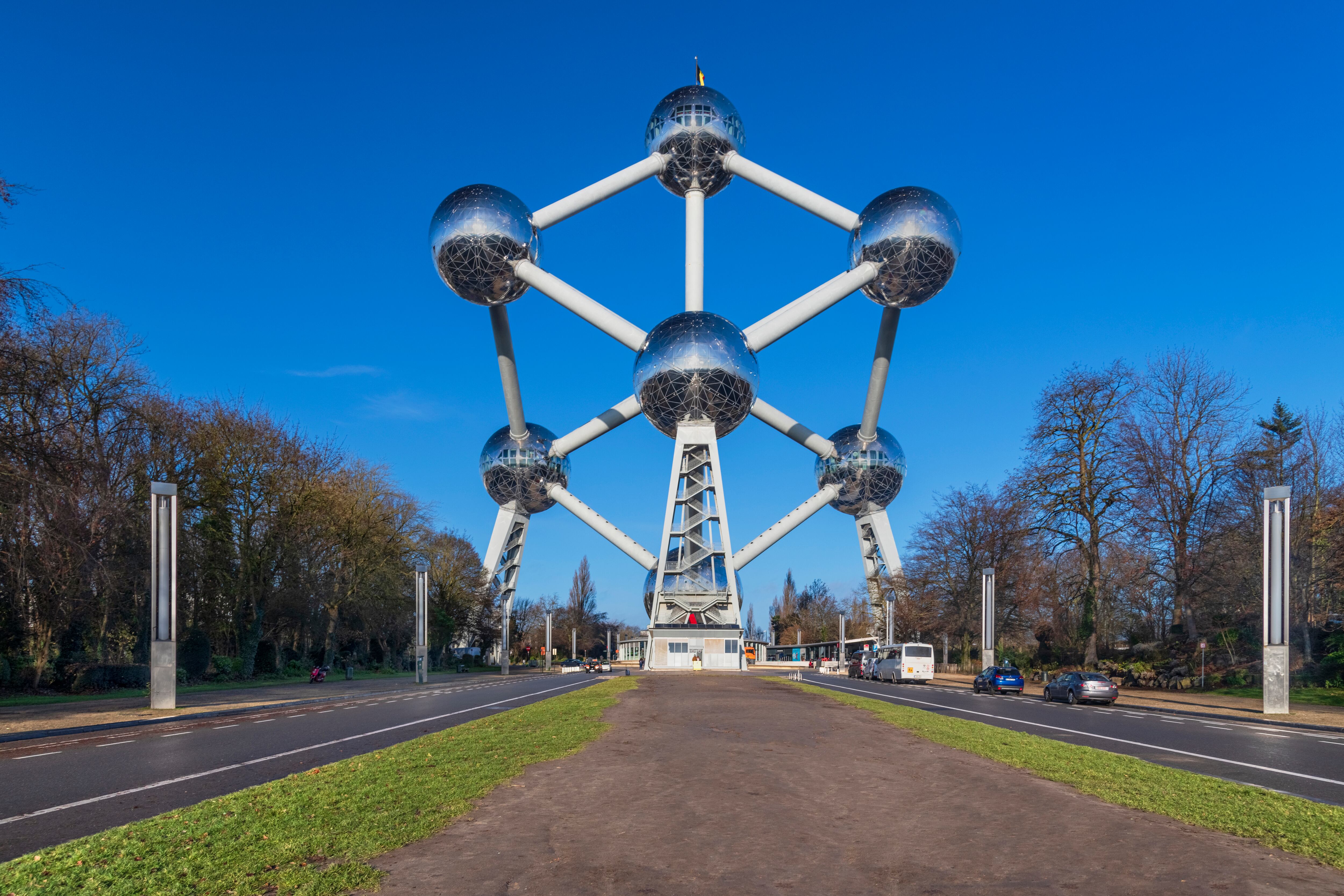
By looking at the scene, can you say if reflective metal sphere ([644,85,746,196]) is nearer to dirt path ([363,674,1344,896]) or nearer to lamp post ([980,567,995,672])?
lamp post ([980,567,995,672])

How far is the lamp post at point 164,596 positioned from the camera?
22312mm

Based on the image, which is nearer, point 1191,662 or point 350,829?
point 350,829

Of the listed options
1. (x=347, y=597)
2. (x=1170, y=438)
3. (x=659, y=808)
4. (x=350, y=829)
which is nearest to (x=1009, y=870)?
(x=659, y=808)

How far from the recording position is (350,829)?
714cm

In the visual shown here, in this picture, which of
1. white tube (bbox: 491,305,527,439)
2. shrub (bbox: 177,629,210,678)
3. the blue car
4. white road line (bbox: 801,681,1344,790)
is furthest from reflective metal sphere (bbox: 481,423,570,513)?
white road line (bbox: 801,681,1344,790)

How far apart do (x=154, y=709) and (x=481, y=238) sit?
112 ft

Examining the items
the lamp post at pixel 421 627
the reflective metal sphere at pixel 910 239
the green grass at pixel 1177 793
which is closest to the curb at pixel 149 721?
the lamp post at pixel 421 627

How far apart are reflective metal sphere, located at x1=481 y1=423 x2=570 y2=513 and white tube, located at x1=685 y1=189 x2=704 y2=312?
17934 mm

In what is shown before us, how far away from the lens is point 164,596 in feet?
74.2

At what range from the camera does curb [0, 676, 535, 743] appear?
1641 cm

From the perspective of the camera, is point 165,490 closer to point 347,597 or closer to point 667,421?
point 347,597

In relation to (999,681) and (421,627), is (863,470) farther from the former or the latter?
(421,627)

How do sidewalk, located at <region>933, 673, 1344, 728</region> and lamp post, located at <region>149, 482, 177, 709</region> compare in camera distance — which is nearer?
lamp post, located at <region>149, 482, 177, 709</region>

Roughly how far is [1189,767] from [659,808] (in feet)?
25.4
